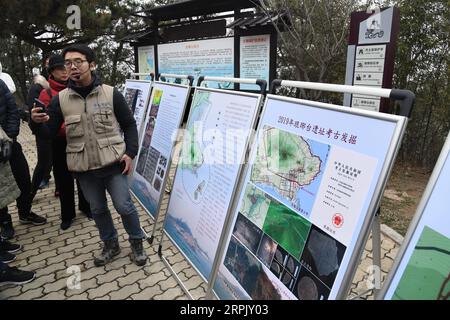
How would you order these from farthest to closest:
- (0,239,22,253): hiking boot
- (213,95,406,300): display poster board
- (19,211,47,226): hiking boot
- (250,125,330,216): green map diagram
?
(19,211,47,226): hiking boot → (0,239,22,253): hiking boot → (250,125,330,216): green map diagram → (213,95,406,300): display poster board

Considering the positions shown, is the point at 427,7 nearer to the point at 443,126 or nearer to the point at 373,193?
the point at 443,126

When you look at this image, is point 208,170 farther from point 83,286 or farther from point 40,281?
point 40,281

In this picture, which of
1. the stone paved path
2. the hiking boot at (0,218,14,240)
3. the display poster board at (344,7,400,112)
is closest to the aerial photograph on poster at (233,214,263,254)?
the stone paved path

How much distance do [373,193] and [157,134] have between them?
246cm

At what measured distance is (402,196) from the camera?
4457mm

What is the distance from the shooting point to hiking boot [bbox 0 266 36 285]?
8.47 ft

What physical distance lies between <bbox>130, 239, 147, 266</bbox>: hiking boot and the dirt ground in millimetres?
2525

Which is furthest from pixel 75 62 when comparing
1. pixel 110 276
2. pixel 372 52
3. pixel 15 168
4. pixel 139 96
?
pixel 372 52

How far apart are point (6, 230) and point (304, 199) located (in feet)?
10.3

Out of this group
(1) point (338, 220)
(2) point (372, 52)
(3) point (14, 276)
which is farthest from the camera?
(2) point (372, 52)

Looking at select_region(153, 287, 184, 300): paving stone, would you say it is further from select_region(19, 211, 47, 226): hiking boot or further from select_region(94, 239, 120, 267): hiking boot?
select_region(19, 211, 47, 226): hiking boot

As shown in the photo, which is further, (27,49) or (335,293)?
(27,49)

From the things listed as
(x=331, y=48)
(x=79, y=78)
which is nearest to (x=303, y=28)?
(x=331, y=48)

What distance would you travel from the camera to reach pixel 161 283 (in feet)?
8.53
